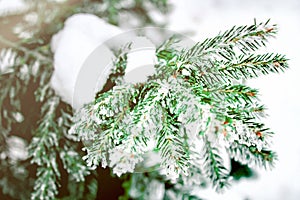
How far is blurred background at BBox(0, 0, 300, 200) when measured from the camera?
48.9 inches

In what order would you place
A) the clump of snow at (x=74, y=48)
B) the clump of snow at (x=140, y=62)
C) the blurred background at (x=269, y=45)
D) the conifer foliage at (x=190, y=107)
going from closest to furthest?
1. the conifer foliage at (x=190, y=107)
2. the clump of snow at (x=140, y=62)
3. the clump of snow at (x=74, y=48)
4. the blurred background at (x=269, y=45)

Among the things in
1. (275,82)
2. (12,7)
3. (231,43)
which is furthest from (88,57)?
(275,82)

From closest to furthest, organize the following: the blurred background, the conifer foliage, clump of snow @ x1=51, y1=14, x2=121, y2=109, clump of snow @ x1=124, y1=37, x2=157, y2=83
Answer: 1. the conifer foliage
2. clump of snow @ x1=124, y1=37, x2=157, y2=83
3. clump of snow @ x1=51, y1=14, x2=121, y2=109
4. the blurred background

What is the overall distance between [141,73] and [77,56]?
0.32 meters

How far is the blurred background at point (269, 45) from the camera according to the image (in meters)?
1.24

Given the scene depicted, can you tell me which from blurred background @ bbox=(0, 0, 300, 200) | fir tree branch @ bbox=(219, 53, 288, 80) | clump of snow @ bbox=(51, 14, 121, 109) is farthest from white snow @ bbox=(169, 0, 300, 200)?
fir tree branch @ bbox=(219, 53, 288, 80)

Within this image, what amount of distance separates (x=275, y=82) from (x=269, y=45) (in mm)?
273

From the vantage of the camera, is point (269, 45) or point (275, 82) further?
point (275, 82)

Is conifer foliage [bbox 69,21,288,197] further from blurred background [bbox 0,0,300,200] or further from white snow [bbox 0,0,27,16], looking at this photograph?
white snow [bbox 0,0,27,16]

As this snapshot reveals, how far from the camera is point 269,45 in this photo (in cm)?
129

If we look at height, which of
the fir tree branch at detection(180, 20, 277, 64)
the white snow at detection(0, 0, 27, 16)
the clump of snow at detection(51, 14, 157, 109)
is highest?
the white snow at detection(0, 0, 27, 16)

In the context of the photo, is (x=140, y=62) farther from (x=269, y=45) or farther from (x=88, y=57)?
(x=269, y=45)

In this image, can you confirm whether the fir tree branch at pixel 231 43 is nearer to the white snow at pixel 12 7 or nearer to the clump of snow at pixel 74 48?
the clump of snow at pixel 74 48

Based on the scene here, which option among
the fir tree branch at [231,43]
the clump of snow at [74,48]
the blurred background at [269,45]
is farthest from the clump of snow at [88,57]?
the blurred background at [269,45]
